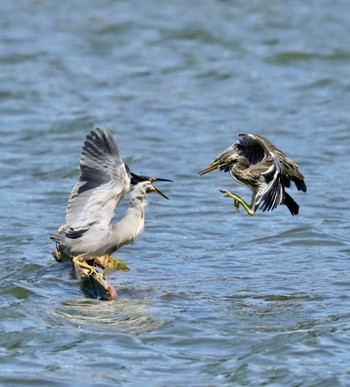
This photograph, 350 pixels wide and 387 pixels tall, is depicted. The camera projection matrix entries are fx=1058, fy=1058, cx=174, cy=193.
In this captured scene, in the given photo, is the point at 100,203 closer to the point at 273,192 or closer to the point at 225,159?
the point at 273,192

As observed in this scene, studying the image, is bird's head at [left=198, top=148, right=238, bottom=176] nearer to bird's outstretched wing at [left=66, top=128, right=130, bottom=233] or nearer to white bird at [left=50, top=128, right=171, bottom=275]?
white bird at [left=50, top=128, right=171, bottom=275]

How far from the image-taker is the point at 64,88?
17219mm

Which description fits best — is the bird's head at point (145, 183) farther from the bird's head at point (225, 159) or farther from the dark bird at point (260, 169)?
the bird's head at point (225, 159)

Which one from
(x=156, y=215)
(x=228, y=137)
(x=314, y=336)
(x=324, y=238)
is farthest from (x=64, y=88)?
(x=314, y=336)

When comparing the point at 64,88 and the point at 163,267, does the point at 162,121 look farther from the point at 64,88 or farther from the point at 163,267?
the point at 163,267

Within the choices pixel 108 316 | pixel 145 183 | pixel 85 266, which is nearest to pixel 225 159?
pixel 145 183

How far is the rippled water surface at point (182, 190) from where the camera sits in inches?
291

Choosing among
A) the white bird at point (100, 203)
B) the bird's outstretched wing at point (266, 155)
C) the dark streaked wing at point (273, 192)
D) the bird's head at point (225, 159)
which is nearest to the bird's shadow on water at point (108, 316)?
the white bird at point (100, 203)

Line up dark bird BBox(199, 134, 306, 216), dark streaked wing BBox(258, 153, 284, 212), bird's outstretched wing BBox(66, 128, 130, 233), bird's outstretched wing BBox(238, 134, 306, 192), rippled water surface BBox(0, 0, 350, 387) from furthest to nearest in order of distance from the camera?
1. bird's outstretched wing BBox(238, 134, 306, 192)
2. dark bird BBox(199, 134, 306, 216)
3. dark streaked wing BBox(258, 153, 284, 212)
4. bird's outstretched wing BBox(66, 128, 130, 233)
5. rippled water surface BBox(0, 0, 350, 387)

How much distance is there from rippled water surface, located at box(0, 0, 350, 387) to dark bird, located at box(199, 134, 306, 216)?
0.74 metres

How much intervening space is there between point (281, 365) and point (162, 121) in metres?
8.88

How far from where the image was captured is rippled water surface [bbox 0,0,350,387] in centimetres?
739

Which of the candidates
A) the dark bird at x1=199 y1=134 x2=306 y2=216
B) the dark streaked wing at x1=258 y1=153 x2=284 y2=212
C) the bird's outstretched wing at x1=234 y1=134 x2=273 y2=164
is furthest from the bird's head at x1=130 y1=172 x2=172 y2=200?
the bird's outstretched wing at x1=234 y1=134 x2=273 y2=164

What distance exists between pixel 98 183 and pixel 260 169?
1.86m
